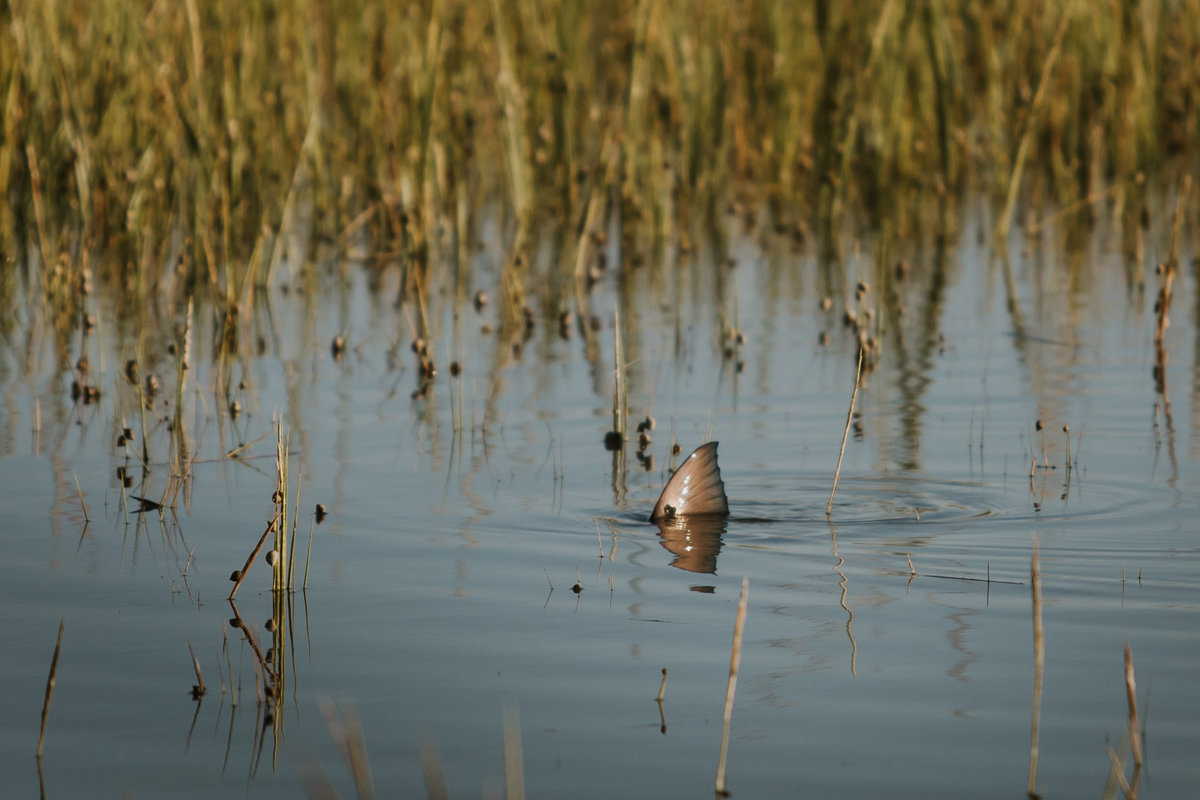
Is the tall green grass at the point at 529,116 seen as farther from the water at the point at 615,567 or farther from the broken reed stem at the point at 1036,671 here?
the broken reed stem at the point at 1036,671

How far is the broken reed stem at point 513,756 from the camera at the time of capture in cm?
221

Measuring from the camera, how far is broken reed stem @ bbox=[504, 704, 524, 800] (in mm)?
2207

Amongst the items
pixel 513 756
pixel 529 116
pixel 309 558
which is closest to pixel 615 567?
pixel 309 558

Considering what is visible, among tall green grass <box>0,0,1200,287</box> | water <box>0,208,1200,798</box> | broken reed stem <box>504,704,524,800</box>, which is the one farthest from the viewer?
tall green grass <box>0,0,1200,287</box>

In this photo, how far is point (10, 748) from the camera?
261cm

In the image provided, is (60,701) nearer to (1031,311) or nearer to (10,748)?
(10,748)

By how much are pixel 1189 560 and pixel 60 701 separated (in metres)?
2.29

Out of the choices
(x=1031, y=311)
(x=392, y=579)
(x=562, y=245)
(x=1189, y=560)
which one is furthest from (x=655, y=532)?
(x=562, y=245)

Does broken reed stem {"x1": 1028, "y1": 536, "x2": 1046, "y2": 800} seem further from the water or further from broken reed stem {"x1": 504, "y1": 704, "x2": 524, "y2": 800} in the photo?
broken reed stem {"x1": 504, "y1": 704, "x2": 524, "y2": 800}

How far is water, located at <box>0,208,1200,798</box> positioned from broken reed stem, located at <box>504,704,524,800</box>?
22 mm

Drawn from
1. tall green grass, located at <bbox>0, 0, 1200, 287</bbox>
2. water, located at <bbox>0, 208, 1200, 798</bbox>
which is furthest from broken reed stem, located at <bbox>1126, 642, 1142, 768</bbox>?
tall green grass, located at <bbox>0, 0, 1200, 287</bbox>

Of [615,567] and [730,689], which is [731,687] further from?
[615,567]

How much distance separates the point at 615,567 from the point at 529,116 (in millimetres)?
5871

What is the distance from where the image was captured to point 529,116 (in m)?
9.16
